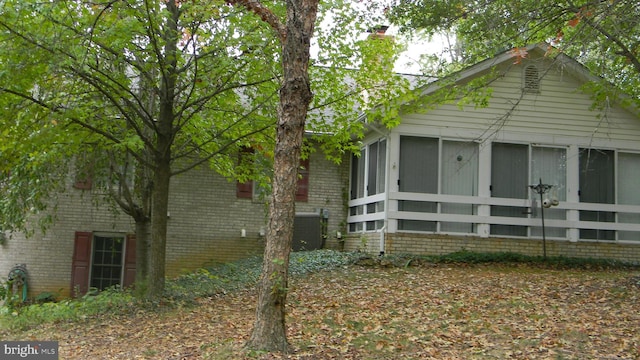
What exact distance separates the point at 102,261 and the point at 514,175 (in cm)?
1051

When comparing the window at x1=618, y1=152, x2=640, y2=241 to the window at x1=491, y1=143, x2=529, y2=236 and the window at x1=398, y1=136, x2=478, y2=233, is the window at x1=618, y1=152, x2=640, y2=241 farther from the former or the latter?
the window at x1=398, y1=136, x2=478, y2=233

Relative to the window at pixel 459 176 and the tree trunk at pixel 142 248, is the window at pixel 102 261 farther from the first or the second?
the window at pixel 459 176

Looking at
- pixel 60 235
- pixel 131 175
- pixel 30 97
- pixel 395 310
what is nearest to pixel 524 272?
pixel 395 310

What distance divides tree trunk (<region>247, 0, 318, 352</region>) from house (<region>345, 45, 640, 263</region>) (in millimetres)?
7475

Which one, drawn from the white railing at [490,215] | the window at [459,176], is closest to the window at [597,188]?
the white railing at [490,215]

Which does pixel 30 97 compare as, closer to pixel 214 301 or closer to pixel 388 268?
pixel 214 301

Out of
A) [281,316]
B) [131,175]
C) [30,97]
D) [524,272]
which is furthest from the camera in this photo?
[131,175]

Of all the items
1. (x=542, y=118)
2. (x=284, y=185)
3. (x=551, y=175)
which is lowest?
(x=284, y=185)

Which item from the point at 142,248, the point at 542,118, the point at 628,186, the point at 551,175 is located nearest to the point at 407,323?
the point at 142,248

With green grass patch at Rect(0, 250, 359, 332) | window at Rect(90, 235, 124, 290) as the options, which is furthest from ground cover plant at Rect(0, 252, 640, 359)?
window at Rect(90, 235, 124, 290)

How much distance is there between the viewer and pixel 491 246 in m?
14.9

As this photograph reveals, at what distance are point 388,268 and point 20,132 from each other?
733 cm

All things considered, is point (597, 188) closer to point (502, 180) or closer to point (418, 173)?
point (502, 180)

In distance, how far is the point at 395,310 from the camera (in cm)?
968
